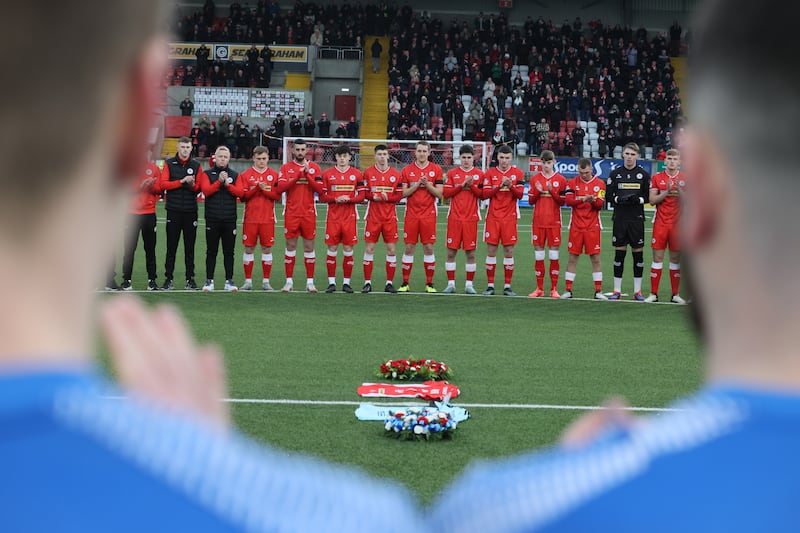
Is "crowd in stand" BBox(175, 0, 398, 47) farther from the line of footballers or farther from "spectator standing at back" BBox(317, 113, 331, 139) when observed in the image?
the line of footballers

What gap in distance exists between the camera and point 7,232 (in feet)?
2.70

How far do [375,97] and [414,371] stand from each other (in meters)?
37.1

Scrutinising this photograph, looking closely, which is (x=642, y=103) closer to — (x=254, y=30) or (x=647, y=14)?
(x=647, y=14)

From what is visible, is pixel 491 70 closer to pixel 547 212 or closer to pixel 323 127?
pixel 323 127

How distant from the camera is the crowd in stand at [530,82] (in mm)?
40719

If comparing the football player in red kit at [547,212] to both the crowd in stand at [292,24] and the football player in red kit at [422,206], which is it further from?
the crowd in stand at [292,24]

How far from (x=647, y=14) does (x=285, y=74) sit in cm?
1914

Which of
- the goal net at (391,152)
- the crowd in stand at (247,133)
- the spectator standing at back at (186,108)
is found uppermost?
the spectator standing at back at (186,108)

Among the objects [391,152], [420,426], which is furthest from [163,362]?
[391,152]

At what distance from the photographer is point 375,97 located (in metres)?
45.4

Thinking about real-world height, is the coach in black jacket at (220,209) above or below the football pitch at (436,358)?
above

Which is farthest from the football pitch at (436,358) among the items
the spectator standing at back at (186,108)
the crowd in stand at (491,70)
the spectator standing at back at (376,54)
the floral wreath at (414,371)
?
the spectator standing at back at (376,54)

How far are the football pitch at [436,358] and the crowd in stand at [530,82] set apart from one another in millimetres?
23382

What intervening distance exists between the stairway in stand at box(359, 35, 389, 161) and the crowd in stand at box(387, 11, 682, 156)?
133 cm
